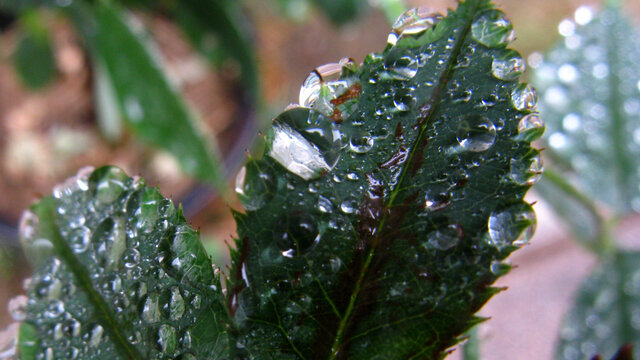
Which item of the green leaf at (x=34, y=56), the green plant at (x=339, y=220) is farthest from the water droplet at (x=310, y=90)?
the green leaf at (x=34, y=56)

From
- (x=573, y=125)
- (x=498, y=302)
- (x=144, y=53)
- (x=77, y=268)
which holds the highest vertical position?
(x=144, y=53)

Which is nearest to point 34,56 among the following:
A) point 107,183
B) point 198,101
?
point 198,101

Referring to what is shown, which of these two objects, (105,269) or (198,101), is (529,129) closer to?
(105,269)

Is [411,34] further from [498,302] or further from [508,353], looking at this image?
[498,302]

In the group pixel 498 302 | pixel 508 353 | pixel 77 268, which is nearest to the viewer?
pixel 77 268

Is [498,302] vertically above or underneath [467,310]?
underneath

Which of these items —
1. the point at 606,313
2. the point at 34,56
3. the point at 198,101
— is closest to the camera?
the point at 606,313

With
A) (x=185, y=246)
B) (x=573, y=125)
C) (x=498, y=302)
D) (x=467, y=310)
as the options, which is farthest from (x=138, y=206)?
(x=498, y=302)

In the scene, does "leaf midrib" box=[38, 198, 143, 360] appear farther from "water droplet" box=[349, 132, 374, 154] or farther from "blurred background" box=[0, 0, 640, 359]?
"blurred background" box=[0, 0, 640, 359]
